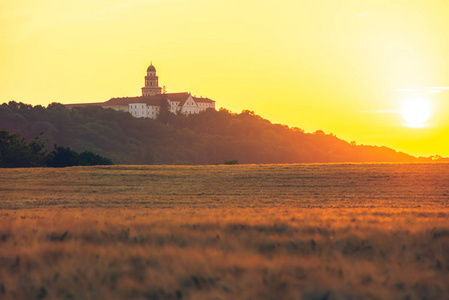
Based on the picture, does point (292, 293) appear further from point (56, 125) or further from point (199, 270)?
point (56, 125)

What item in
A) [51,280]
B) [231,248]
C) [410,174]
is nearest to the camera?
[51,280]

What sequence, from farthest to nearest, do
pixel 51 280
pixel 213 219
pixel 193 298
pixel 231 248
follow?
pixel 213 219
pixel 231 248
pixel 51 280
pixel 193 298

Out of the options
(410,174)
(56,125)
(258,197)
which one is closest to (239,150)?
(56,125)

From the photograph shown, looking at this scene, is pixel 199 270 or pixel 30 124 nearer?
pixel 199 270

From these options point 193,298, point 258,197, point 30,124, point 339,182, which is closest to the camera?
point 193,298

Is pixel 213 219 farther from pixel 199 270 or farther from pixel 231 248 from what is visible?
pixel 199 270

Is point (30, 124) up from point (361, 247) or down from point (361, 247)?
up

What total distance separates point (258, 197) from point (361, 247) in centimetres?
2367

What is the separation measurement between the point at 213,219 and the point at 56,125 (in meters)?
190

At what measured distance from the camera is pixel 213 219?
15.7 meters

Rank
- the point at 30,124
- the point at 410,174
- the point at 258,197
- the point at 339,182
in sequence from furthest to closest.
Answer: the point at 30,124 → the point at 410,174 → the point at 339,182 → the point at 258,197

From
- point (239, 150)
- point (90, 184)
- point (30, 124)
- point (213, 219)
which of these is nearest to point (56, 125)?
point (30, 124)

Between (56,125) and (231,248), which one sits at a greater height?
(56,125)

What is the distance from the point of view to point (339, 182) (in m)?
48.2
